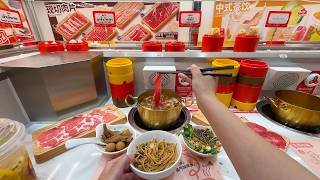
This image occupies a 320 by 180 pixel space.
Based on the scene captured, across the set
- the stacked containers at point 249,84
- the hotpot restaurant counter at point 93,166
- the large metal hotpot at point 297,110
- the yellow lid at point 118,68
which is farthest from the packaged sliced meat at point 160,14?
the hotpot restaurant counter at point 93,166

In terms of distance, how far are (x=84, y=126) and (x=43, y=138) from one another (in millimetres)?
172

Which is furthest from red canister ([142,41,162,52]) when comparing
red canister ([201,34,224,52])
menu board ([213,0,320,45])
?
menu board ([213,0,320,45])

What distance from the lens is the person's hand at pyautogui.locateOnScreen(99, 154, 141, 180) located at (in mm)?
509

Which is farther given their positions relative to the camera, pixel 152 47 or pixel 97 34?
pixel 97 34

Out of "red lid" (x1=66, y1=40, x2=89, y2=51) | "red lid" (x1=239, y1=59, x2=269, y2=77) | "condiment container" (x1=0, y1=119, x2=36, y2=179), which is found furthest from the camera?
"red lid" (x1=66, y1=40, x2=89, y2=51)

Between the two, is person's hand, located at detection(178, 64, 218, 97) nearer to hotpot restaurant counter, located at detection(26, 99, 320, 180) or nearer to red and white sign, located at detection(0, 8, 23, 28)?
hotpot restaurant counter, located at detection(26, 99, 320, 180)

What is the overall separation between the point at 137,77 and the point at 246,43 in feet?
2.49

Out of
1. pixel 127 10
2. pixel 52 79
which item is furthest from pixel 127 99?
Result: pixel 127 10

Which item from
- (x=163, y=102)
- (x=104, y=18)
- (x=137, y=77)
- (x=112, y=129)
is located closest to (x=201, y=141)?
(x=163, y=102)

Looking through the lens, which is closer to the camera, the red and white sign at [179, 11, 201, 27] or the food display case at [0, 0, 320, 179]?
the food display case at [0, 0, 320, 179]

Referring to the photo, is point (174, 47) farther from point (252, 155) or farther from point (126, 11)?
point (252, 155)

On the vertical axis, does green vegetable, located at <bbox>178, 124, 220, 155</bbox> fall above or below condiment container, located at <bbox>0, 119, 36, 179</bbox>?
below

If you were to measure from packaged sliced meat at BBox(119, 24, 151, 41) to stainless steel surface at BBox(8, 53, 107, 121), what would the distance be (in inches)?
21.9

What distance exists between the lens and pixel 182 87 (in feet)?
3.37
